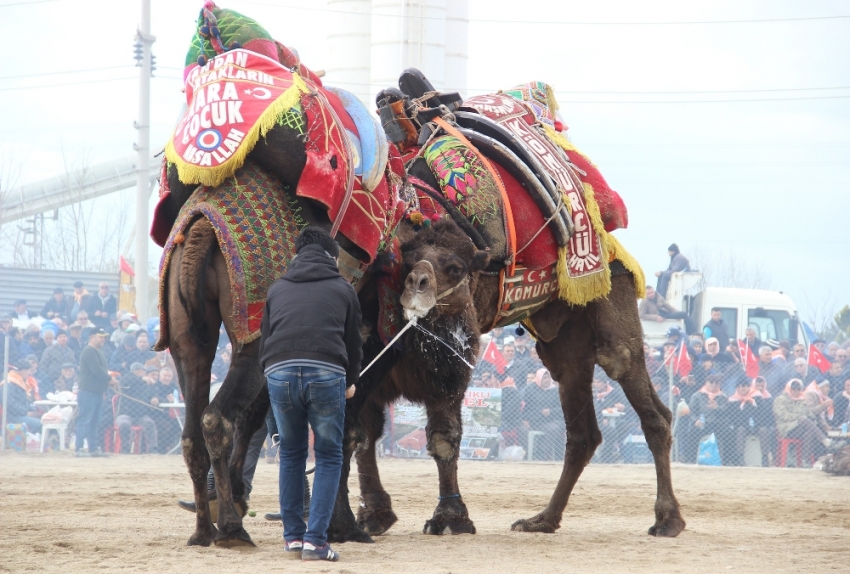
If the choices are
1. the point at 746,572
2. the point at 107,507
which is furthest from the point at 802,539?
the point at 107,507

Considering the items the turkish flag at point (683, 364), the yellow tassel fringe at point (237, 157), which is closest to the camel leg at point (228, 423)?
the yellow tassel fringe at point (237, 157)

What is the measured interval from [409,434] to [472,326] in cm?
836

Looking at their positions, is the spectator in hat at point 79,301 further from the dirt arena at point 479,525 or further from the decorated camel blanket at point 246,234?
the decorated camel blanket at point 246,234

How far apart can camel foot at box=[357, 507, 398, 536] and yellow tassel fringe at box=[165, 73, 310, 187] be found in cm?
251

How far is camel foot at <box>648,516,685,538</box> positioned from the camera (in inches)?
286

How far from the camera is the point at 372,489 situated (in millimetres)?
7039

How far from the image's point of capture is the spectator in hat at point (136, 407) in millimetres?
14180

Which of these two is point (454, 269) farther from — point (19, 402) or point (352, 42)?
point (352, 42)

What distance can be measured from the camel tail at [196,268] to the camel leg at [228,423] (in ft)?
0.94

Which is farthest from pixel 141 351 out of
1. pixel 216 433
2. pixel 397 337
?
pixel 216 433

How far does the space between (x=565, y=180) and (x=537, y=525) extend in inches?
94.0

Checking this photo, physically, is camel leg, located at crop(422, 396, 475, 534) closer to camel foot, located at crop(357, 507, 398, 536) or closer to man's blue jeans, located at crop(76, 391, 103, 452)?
camel foot, located at crop(357, 507, 398, 536)

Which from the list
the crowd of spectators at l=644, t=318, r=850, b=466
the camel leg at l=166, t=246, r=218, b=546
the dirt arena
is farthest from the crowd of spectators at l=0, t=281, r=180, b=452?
the camel leg at l=166, t=246, r=218, b=546

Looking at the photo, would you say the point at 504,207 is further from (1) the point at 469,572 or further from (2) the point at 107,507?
(2) the point at 107,507
